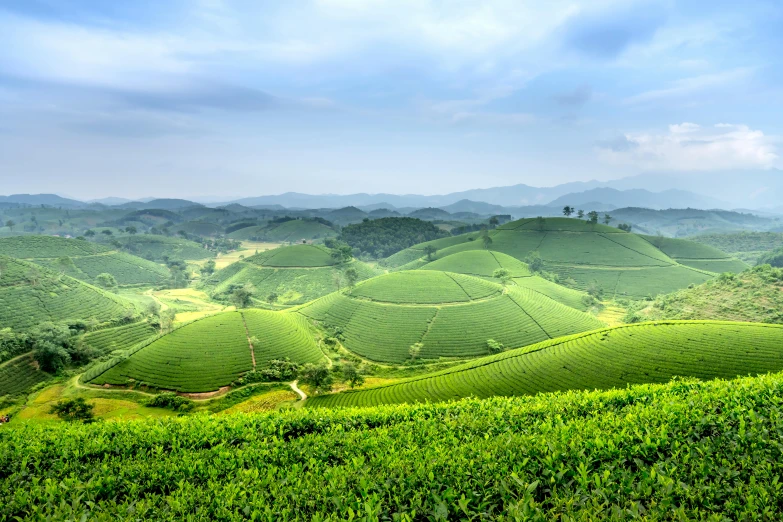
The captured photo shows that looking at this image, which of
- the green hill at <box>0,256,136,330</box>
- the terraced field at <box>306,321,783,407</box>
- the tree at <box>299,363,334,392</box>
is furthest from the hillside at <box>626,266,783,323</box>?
the green hill at <box>0,256,136,330</box>

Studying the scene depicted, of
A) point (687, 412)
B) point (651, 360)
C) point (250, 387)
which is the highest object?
point (687, 412)

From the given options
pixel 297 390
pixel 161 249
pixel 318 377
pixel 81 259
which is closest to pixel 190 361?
pixel 297 390

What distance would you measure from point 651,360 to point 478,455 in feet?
115

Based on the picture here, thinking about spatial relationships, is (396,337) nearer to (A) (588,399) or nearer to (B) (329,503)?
(A) (588,399)

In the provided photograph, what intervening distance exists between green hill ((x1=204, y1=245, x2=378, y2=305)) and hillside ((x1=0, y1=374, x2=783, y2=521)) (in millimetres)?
85608

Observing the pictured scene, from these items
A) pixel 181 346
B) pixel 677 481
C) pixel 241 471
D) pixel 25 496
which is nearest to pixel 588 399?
pixel 677 481

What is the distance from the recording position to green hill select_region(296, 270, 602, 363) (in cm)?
5800

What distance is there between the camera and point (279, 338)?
54469 millimetres

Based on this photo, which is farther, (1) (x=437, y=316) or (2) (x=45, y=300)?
(1) (x=437, y=316)

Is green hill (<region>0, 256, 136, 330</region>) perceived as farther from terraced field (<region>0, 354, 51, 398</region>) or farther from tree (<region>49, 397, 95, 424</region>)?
tree (<region>49, 397, 95, 424</region>)

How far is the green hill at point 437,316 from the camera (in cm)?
5800

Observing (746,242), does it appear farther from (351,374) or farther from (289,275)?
(351,374)

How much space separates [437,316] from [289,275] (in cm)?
6483

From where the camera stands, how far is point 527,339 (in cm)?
5906
